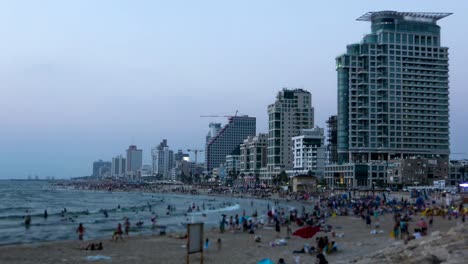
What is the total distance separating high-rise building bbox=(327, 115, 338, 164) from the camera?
170 metres

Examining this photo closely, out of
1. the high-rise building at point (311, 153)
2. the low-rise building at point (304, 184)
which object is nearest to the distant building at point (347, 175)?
the low-rise building at point (304, 184)

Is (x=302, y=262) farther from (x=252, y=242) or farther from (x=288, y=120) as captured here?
(x=288, y=120)

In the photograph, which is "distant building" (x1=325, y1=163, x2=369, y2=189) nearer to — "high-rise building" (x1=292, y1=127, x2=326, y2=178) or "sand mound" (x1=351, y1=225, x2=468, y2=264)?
"high-rise building" (x1=292, y1=127, x2=326, y2=178)

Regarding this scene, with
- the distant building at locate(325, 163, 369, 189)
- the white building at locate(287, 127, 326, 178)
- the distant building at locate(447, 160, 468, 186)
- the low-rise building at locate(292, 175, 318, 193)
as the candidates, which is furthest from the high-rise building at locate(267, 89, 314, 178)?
the distant building at locate(447, 160, 468, 186)

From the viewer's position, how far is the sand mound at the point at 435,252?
551 inches

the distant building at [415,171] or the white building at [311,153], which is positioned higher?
the white building at [311,153]

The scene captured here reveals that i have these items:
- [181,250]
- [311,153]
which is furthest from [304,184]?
[181,250]

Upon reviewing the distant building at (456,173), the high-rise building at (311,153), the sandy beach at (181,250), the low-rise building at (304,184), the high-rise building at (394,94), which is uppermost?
the high-rise building at (394,94)

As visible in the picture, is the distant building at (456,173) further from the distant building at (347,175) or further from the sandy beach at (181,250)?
the sandy beach at (181,250)

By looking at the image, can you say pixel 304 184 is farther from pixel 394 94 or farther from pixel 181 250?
pixel 181 250

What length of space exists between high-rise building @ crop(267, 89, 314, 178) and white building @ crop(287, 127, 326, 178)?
948 centimetres

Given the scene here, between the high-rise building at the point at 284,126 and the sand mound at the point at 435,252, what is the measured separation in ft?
526

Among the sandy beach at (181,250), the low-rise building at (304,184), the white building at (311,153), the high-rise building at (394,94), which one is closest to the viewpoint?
the sandy beach at (181,250)

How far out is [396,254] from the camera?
658 inches
